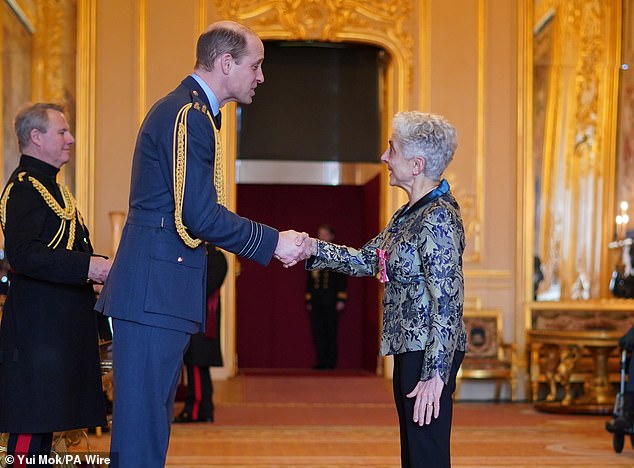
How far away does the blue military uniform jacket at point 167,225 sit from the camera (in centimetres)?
312

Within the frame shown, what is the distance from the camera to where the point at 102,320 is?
4141 mm

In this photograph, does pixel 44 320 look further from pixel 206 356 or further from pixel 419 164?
pixel 206 356

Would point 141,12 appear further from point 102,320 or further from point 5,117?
point 102,320

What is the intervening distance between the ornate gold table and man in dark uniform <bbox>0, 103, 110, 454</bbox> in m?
5.41

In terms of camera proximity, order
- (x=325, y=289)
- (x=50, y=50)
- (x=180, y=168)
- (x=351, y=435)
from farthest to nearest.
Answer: (x=325, y=289) < (x=50, y=50) < (x=351, y=435) < (x=180, y=168)

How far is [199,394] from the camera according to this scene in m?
7.50

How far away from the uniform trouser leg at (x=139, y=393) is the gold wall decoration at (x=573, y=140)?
6747 mm

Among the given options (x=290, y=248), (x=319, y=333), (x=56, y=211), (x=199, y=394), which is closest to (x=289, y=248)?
(x=290, y=248)

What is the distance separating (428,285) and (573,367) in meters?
5.97

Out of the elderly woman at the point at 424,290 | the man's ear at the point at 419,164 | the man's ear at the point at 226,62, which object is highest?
the man's ear at the point at 226,62

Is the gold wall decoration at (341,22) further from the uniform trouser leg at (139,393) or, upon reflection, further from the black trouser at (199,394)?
the uniform trouser leg at (139,393)

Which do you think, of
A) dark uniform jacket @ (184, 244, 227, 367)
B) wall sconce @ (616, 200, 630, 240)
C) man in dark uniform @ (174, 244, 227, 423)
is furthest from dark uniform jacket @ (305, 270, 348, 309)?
dark uniform jacket @ (184, 244, 227, 367)

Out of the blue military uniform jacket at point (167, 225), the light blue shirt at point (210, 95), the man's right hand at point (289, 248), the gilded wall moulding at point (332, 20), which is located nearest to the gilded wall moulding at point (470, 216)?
the gilded wall moulding at point (332, 20)

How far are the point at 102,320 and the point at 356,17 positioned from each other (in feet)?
20.0
